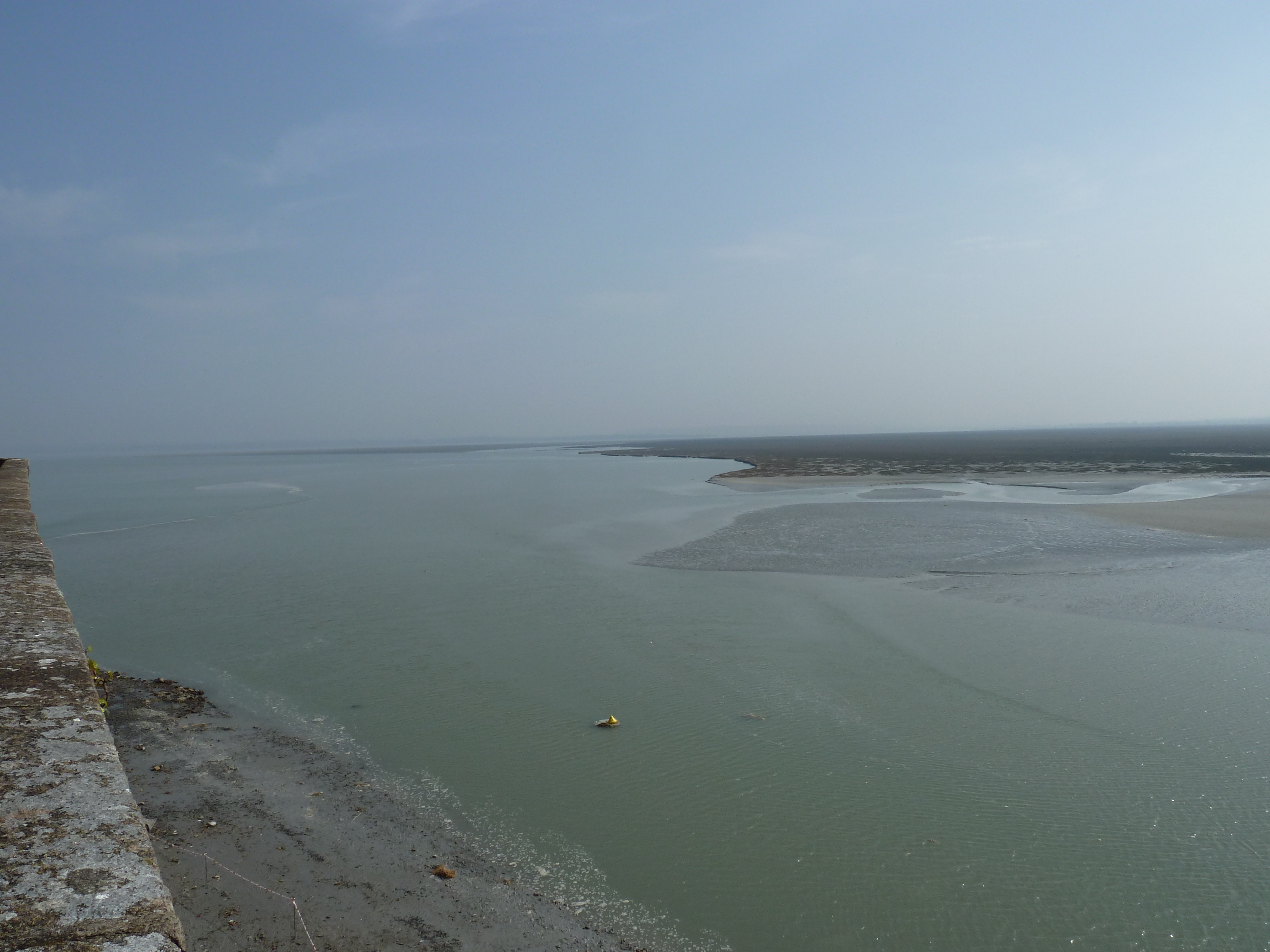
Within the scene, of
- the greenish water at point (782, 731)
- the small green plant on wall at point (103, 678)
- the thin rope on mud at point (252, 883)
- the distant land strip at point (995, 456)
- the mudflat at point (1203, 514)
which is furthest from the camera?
the distant land strip at point (995, 456)

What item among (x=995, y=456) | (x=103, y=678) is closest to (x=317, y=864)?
(x=103, y=678)

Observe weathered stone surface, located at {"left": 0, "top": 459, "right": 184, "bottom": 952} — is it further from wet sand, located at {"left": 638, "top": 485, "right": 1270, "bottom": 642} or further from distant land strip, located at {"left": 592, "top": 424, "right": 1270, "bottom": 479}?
distant land strip, located at {"left": 592, "top": 424, "right": 1270, "bottom": 479}

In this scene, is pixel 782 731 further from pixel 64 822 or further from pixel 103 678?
pixel 103 678

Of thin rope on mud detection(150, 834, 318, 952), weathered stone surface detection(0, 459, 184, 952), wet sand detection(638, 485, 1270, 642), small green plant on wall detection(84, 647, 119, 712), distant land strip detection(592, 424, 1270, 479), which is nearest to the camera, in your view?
weathered stone surface detection(0, 459, 184, 952)

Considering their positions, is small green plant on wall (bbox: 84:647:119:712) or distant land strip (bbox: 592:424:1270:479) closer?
small green plant on wall (bbox: 84:647:119:712)

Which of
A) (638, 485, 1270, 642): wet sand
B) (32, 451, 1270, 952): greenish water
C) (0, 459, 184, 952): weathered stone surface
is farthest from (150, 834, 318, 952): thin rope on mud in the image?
(638, 485, 1270, 642): wet sand

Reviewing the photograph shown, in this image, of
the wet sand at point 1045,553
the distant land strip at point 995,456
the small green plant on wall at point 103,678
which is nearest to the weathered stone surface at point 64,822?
the small green plant on wall at point 103,678

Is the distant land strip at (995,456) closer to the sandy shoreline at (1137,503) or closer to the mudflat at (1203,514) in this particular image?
the sandy shoreline at (1137,503)
